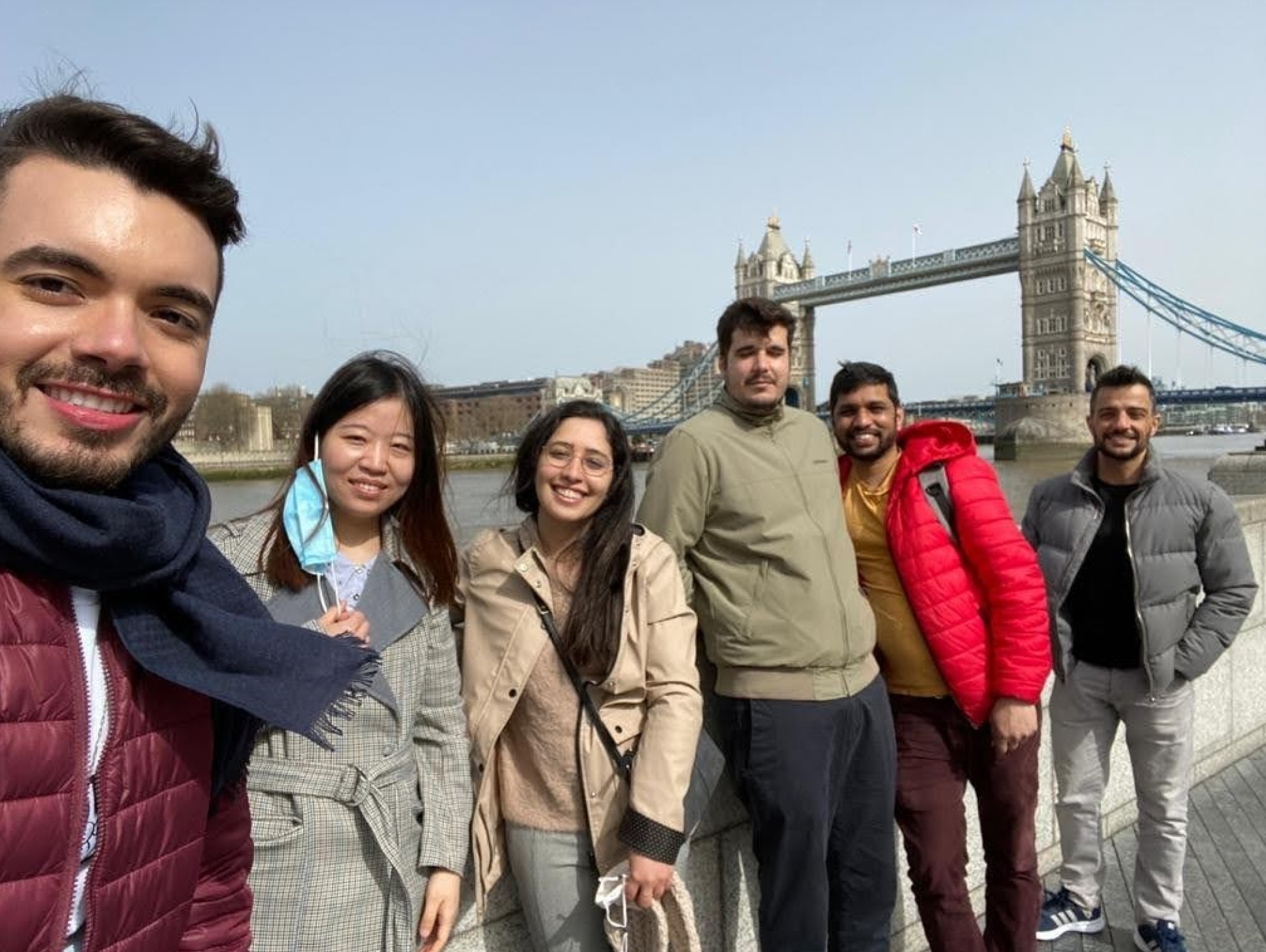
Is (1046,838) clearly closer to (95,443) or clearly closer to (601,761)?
→ (601,761)

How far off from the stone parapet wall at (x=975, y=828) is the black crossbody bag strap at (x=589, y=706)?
25 centimetres

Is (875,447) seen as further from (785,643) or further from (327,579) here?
(327,579)

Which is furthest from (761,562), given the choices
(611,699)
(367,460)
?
(367,460)

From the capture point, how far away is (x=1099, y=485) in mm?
2254

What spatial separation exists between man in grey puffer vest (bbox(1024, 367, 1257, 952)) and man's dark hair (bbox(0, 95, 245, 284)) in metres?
2.04

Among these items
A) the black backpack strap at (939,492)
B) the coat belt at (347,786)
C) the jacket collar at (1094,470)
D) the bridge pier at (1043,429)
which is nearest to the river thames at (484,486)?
the bridge pier at (1043,429)

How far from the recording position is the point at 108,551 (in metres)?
0.63

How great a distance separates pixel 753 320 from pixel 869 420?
1.20 feet

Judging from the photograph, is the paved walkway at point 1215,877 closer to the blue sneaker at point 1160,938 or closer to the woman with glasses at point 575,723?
the blue sneaker at point 1160,938

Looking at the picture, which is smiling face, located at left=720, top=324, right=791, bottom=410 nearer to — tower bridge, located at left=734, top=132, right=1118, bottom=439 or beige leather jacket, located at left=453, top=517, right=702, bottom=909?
beige leather jacket, located at left=453, top=517, right=702, bottom=909

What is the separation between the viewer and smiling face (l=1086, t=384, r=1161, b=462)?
2170 millimetres

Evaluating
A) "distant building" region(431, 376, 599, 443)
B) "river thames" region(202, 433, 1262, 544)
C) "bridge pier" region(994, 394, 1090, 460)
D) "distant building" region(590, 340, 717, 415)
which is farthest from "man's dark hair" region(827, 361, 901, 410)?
"distant building" region(590, 340, 717, 415)

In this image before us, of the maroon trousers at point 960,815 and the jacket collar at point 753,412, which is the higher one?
the jacket collar at point 753,412

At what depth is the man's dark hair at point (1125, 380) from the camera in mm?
2188
